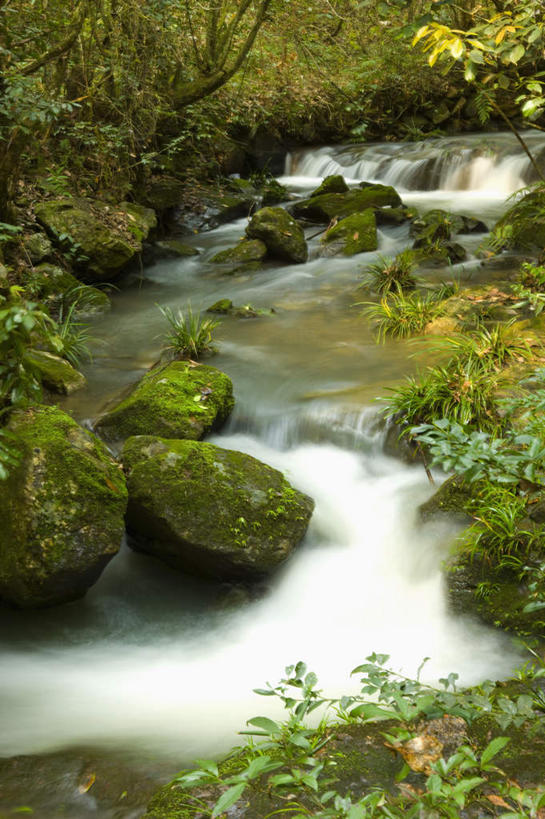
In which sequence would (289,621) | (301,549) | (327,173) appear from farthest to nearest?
(327,173) < (301,549) < (289,621)

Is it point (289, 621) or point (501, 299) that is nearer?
point (289, 621)

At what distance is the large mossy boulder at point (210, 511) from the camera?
4.31 meters

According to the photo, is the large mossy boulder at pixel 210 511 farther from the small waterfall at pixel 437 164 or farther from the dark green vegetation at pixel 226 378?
the small waterfall at pixel 437 164

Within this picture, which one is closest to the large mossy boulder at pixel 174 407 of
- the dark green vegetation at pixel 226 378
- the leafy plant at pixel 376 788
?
the dark green vegetation at pixel 226 378

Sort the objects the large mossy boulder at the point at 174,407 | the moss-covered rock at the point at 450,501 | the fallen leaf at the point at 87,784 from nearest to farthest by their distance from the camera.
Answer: the fallen leaf at the point at 87,784
the moss-covered rock at the point at 450,501
the large mossy boulder at the point at 174,407

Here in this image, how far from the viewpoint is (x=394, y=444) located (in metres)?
5.25

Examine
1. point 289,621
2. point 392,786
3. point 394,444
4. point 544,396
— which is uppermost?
point 544,396

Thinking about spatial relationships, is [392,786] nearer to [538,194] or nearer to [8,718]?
[8,718]

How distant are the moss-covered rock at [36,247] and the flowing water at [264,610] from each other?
1688 millimetres

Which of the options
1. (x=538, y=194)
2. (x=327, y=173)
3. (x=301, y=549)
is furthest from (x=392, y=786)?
(x=327, y=173)

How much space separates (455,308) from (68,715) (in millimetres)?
5580

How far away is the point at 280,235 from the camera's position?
9969 millimetres

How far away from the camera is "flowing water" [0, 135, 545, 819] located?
333cm

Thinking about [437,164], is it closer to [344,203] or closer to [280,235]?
[344,203]
